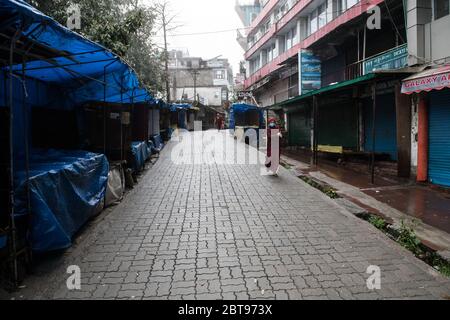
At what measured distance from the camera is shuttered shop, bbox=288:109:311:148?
2089cm

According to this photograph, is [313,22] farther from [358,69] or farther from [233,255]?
[233,255]

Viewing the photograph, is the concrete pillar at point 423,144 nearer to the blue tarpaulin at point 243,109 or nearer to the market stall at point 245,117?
the market stall at point 245,117

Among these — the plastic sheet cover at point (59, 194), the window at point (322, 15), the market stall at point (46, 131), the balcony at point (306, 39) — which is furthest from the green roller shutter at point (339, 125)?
the plastic sheet cover at point (59, 194)

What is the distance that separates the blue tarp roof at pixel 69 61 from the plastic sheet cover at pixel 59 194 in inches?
69.5

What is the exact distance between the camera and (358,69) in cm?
1451

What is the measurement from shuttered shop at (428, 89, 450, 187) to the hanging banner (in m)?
9.44

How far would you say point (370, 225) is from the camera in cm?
612

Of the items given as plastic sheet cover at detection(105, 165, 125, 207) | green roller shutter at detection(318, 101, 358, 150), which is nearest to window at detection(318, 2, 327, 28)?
green roller shutter at detection(318, 101, 358, 150)

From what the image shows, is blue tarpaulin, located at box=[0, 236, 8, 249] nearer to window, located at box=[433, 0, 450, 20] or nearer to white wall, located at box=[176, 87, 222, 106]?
window, located at box=[433, 0, 450, 20]

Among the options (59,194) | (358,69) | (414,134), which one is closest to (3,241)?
(59,194)

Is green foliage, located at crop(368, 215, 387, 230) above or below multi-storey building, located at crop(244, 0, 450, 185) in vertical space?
below

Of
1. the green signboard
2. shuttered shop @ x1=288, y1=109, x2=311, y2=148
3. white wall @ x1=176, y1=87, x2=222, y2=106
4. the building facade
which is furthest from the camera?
white wall @ x1=176, y1=87, x2=222, y2=106

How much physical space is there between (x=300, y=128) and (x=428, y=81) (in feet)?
46.8
